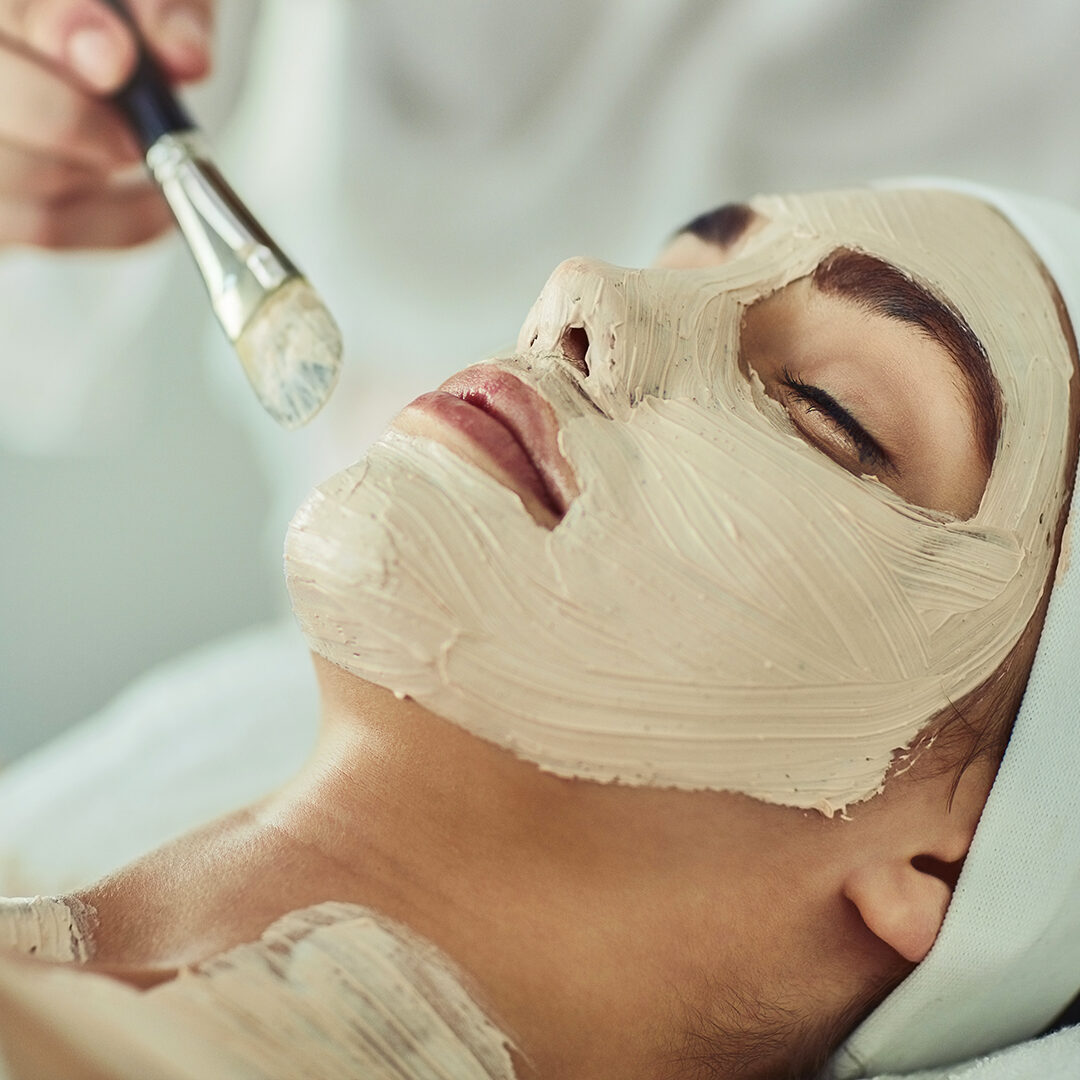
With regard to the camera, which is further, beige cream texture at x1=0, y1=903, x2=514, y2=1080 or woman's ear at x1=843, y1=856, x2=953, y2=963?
woman's ear at x1=843, y1=856, x2=953, y2=963

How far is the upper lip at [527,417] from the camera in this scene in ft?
2.30

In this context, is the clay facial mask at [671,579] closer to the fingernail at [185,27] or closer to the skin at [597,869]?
the skin at [597,869]

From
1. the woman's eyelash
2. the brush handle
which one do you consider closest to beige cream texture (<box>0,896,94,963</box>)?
the woman's eyelash

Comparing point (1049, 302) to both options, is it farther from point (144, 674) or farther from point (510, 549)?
point (144, 674)

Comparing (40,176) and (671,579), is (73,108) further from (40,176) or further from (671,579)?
(671,579)

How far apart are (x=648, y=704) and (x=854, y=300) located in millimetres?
365

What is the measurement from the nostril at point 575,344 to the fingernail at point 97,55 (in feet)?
A: 2.12

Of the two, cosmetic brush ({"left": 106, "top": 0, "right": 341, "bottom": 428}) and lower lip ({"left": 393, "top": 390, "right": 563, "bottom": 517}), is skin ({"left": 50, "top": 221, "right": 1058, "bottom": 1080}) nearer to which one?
lower lip ({"left": 393, "top": 390, "right": 563, "bottom": 517})

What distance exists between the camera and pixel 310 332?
952mm

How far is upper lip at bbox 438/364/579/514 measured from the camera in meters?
0.70

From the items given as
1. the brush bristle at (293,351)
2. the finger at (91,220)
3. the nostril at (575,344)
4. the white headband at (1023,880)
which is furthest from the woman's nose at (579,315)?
the finger at (91,220)

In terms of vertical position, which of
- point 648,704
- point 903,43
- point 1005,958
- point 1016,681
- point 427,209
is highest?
point 427,209

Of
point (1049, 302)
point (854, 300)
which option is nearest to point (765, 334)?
point (854, 300)

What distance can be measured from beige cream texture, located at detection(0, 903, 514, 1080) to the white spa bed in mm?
464
